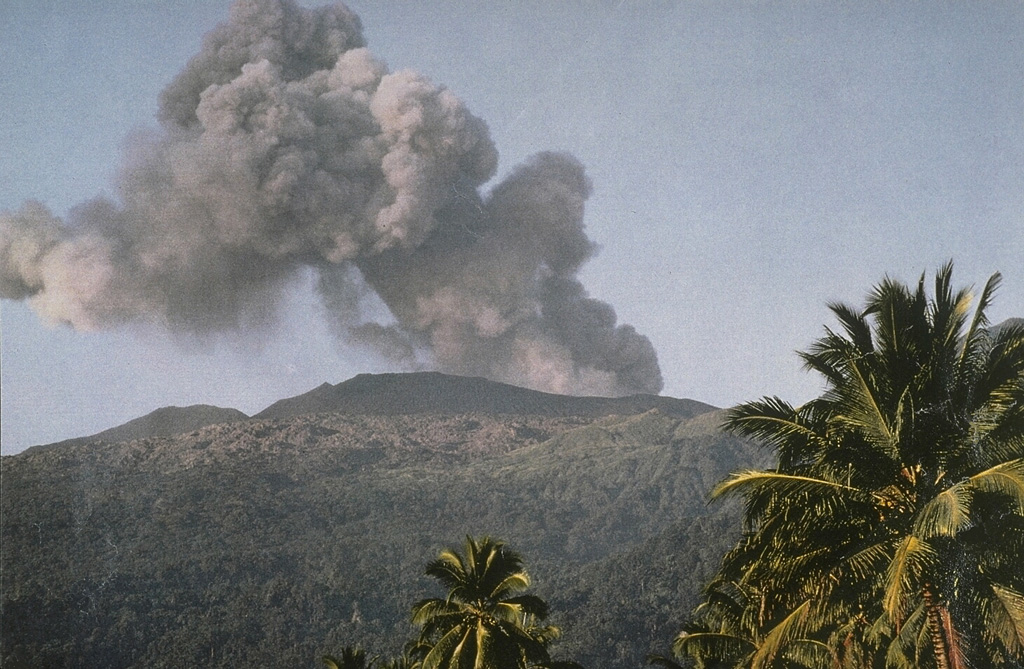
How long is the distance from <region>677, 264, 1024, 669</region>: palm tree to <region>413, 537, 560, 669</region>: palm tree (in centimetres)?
902

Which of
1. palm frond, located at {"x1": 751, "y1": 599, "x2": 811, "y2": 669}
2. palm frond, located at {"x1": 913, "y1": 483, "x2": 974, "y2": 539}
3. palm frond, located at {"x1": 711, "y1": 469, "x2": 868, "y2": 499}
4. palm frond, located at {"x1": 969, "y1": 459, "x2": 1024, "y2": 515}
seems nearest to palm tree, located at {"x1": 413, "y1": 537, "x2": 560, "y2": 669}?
palm frond, located at {"x1": 751, "y1": 599, "x2": 811, "y2": 669}

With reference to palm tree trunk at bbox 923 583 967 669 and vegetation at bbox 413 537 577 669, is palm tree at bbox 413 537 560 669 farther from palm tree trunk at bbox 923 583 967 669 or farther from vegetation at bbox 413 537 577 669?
palm tree trunk at bbox 923 583 967 669

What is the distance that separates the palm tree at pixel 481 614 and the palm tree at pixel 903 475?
9018mm

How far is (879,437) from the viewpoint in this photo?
42.7 feet

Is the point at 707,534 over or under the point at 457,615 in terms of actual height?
over

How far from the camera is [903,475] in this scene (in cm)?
1316

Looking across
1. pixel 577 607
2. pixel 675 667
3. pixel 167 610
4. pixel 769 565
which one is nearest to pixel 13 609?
pixel 167 610

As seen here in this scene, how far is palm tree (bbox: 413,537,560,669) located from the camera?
21391 mm

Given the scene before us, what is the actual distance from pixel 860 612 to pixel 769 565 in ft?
4.41

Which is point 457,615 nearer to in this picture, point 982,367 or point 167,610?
point 982,367

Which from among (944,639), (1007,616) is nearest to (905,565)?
(1007,616)

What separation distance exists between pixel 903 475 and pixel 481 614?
1178cm

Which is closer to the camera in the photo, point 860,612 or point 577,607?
point 860,612

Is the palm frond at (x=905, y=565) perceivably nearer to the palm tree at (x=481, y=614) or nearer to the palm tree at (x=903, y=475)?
the palm tree at (x=903, y=475)
